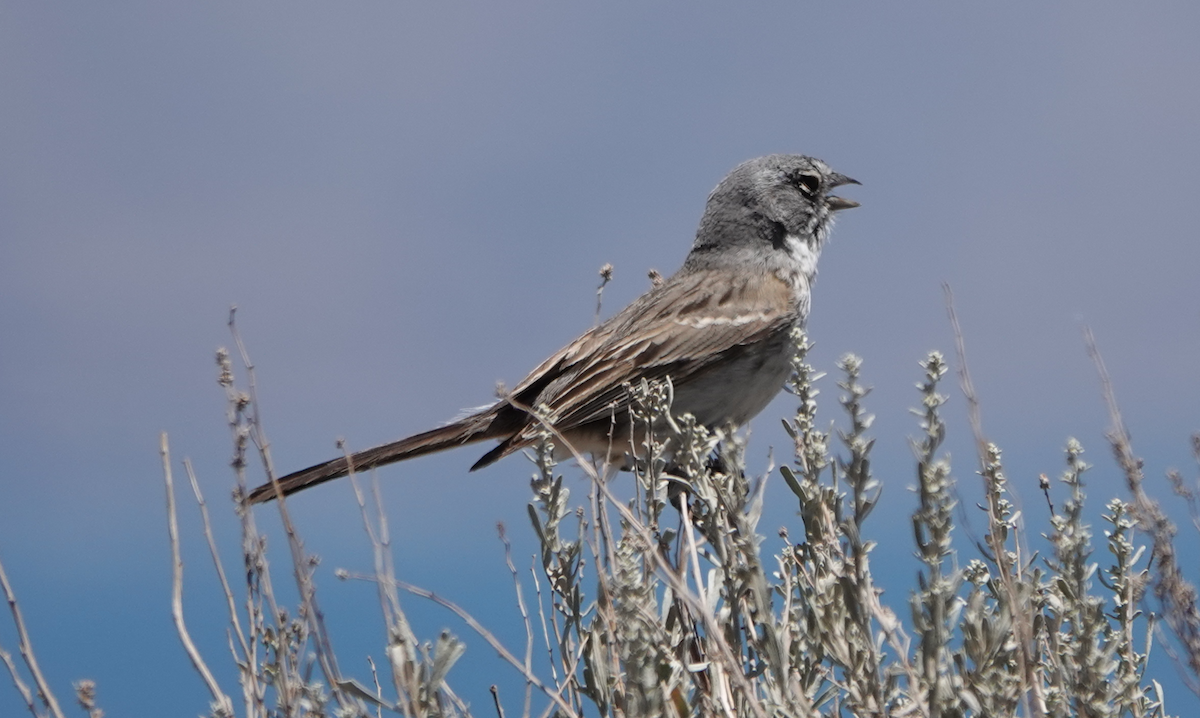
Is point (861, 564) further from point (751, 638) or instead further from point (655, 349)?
point (655, 349)

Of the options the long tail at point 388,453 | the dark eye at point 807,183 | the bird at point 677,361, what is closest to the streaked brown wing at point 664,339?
the bird at point 677,361

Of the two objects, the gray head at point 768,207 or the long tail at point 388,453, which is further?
the gray head at point 768,207

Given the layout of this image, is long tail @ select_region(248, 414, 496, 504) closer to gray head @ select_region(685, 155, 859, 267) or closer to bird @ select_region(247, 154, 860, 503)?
bird @ select_region(247, 154, 860, 503)

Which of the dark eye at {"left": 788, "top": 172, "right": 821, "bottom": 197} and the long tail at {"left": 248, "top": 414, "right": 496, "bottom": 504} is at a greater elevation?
the dark eye at {"left": 788, "top": 172, "right": 821, "bottom": 197}

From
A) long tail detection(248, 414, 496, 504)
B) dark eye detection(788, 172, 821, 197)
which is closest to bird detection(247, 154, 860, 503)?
long tail detection(248, 414, 496, 504)

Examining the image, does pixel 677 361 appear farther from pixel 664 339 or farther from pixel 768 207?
pixel 768 207

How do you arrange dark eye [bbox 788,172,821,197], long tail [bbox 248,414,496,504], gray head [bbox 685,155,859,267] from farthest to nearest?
dark eye [bbox 788,172,821,197] < gray head [bbox 685,155,859,267] < long tail [bbox 248,414,496,504]

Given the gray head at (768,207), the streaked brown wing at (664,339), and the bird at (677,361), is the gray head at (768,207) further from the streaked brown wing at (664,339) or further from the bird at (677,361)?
the streaked brown wing at (664,339)

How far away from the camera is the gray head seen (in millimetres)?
6207

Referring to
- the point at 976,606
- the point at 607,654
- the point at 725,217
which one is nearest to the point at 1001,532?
the point at 976,606

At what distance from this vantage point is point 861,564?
2.40m

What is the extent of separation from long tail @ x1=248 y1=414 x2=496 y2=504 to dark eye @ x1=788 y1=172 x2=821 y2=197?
2.39m

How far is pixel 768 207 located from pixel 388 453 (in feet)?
8.50

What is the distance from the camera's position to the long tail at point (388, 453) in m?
5.02
